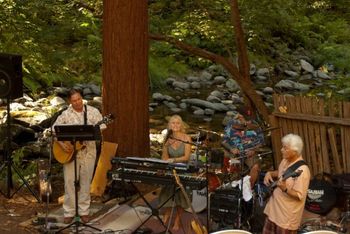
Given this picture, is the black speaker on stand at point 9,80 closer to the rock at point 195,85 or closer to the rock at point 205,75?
the rock at point 195,85

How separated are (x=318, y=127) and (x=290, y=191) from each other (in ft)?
8.62

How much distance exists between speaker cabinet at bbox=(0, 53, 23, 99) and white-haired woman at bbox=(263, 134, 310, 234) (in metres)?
4.09

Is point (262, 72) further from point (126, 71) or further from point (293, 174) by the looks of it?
point (293, 174)

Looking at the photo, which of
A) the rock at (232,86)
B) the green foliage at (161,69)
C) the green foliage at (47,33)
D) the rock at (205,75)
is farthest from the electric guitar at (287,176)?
the rock at (205,75)

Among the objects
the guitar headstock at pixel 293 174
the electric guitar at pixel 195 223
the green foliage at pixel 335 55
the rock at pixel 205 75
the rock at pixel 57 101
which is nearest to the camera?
the guitar headstock at pixel 293 174

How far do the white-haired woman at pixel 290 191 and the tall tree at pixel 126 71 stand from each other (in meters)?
2.89

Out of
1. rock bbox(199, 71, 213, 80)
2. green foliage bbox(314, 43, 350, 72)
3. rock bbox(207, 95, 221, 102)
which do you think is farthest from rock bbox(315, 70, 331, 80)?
rock bbox(207, 95, 221, 102)

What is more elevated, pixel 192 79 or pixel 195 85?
pixel 192 79

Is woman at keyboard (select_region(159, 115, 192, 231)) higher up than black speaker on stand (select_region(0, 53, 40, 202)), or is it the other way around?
black speaker on stand (select_region(0, 53, 40, 202))

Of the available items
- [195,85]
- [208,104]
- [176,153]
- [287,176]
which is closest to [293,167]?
[287,176]

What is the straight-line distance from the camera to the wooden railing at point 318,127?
7418 mm

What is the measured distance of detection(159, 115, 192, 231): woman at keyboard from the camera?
21.2ft

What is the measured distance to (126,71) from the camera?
25.6 feet

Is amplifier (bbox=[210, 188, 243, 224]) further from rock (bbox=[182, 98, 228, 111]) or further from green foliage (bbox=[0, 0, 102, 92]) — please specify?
rock (bbox=[182, 98, 228, 111])
